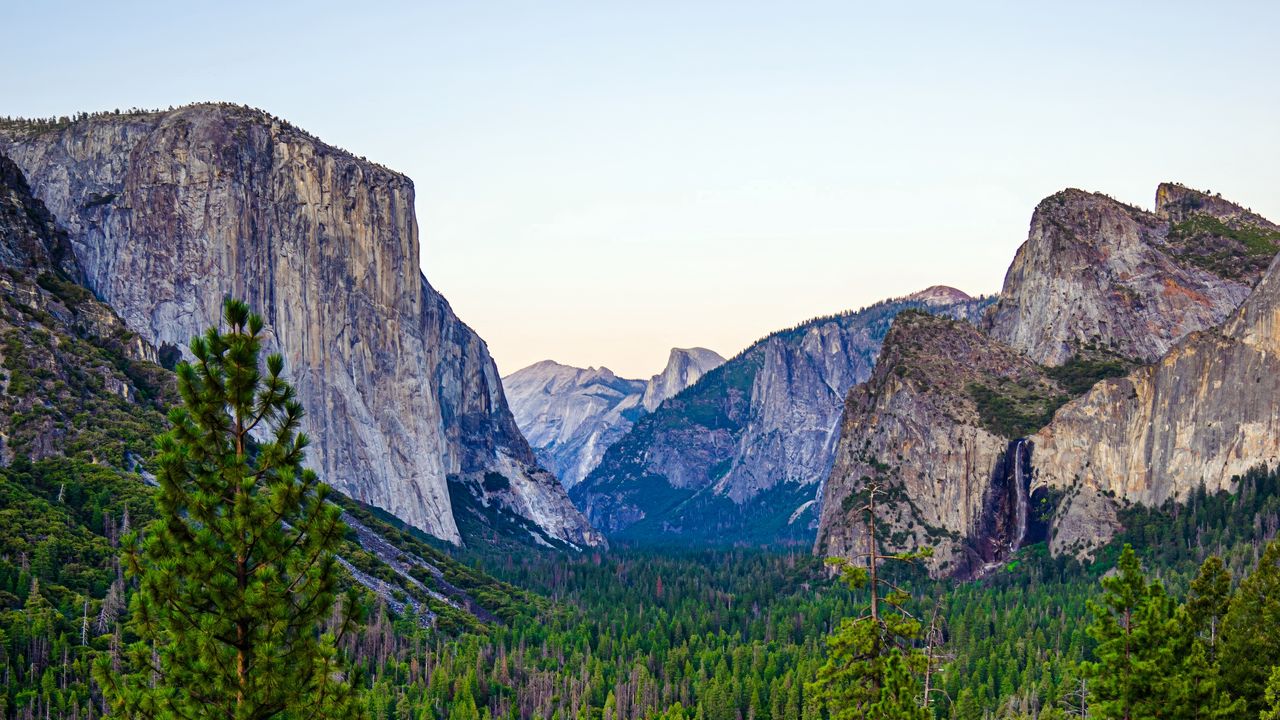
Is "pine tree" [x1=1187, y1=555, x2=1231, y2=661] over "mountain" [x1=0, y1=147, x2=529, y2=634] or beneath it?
beneath

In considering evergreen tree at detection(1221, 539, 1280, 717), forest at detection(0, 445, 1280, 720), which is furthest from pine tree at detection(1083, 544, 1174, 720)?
forest at detection(0, 445, 1280, 720)

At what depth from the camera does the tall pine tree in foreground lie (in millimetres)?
34906

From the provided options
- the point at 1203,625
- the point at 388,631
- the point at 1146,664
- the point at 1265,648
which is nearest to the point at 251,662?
the point at 1146,664

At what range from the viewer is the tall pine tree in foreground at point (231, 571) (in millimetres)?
34906

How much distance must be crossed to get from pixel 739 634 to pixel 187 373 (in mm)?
157945

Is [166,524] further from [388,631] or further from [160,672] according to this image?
[388,631]

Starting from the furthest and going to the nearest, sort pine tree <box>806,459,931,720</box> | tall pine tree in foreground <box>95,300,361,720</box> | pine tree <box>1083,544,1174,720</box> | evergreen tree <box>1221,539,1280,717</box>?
evergreen tree <box>1221,539,1280,717</box> < pine tree <box>1083,544,1174,720</box> < pine tree <box>806,459,931,720</box> < tall pine tree in foreground <box>95,300,361,720</box>

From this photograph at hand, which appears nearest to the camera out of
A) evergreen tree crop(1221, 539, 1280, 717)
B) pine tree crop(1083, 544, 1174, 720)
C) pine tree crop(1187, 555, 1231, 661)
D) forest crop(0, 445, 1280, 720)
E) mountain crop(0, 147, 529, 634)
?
pine tree crop(1083, 544, 1174, 720)

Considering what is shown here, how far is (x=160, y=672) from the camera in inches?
1428

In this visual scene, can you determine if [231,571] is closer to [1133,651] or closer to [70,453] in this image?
[1133,651]

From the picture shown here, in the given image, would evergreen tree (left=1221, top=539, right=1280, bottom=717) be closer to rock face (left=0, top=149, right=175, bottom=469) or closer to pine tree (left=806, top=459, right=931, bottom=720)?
pine tree (left=806, top=459, right=931, bottom=720)

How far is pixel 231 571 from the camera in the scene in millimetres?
35562

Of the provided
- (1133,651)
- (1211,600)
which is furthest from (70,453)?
(1133,651)

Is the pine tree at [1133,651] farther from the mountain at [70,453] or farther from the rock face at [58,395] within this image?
the rock face at [58,395]
